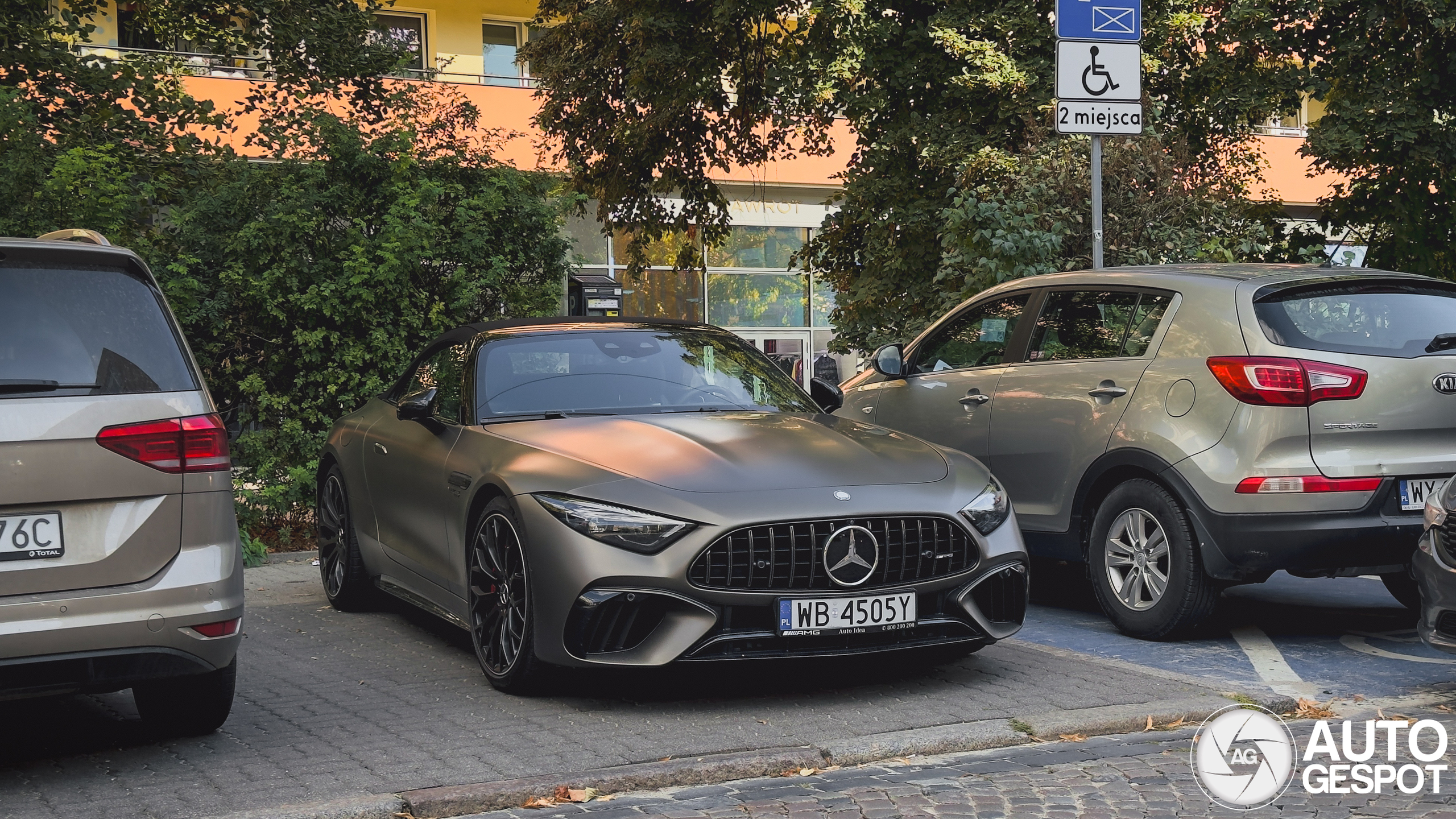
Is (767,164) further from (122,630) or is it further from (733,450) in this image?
(122,630)

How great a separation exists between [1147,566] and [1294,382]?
110 centimetres

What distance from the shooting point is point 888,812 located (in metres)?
4.45

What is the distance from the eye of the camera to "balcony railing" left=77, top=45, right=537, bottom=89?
14.9 meters

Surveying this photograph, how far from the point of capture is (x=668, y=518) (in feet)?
18.3

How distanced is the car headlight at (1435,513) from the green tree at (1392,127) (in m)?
8.87

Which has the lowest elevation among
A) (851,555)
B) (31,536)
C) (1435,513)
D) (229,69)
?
(851,555)

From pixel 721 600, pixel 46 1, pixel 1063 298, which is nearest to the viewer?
pixel 721 600

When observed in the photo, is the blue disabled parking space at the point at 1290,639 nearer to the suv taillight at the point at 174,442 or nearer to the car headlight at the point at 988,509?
the car headlight at the point at 988,509

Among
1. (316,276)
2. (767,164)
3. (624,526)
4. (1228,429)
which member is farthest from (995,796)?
(767,164)

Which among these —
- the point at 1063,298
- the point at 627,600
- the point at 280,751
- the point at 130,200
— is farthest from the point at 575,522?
the point at 130,200

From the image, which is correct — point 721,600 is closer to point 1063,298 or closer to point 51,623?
point 51,623

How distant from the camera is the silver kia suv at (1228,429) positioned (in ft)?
21.9

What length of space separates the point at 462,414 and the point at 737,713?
2.03 m

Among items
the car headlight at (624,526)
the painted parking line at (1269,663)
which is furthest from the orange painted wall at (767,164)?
the car headlight at (624,526)
